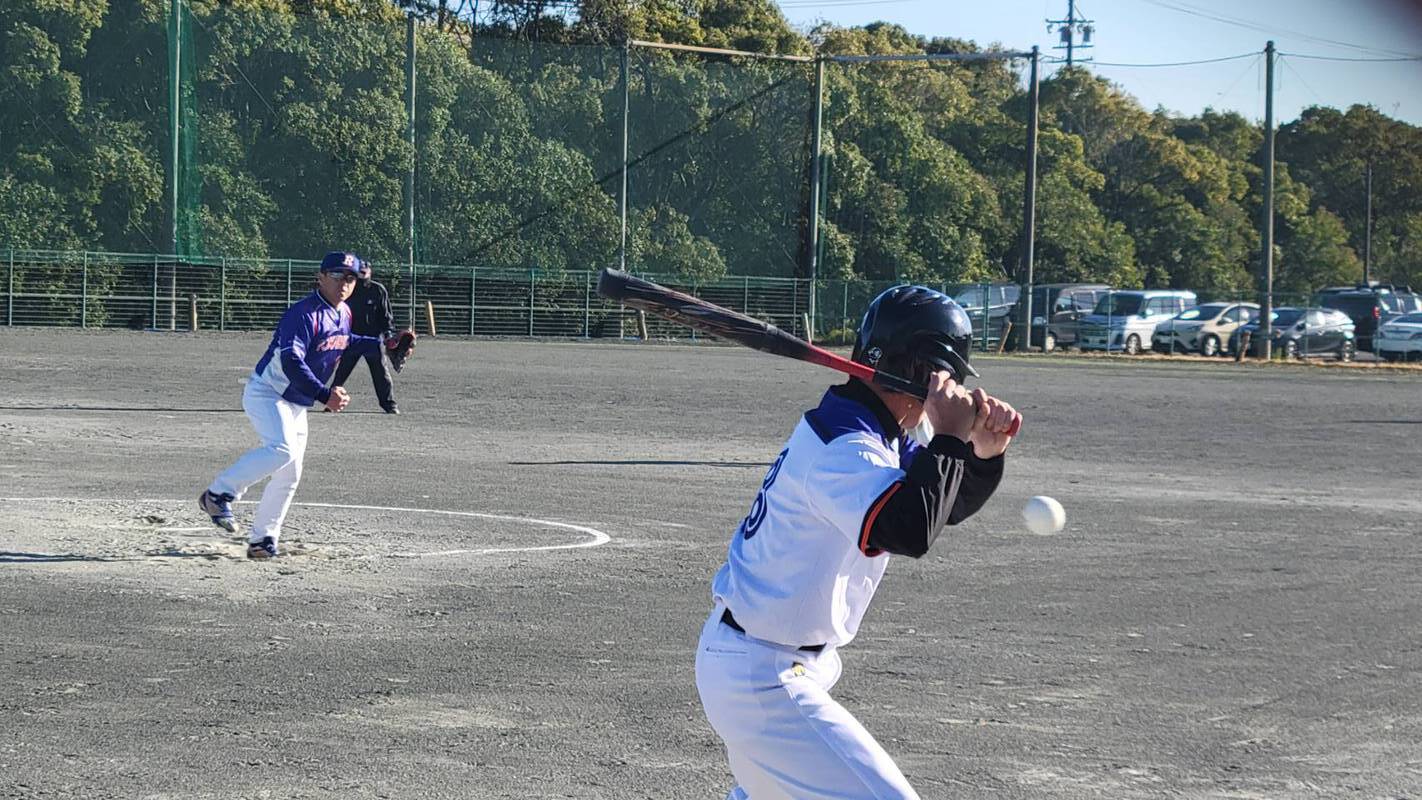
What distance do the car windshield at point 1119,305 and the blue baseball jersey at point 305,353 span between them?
41171 millimetres

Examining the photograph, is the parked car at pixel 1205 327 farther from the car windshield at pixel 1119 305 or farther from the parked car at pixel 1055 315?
the parked car at pixel 1055 315

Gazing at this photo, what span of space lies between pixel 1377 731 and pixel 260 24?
45.3 metres

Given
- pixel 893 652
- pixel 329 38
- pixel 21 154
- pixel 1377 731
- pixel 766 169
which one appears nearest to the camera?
pixel 1377 731

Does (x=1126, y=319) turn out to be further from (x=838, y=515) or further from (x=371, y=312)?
(x=838, y=515)

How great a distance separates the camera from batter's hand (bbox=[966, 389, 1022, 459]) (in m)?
3.86

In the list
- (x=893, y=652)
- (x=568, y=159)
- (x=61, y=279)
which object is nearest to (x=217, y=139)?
(x=61, y=279)

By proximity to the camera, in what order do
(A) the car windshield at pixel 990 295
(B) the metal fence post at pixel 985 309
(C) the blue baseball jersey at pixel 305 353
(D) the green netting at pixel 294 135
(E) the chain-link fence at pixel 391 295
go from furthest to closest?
1. (A) the car windshield at pixel 990 295
2. (B) the metal fence post at pixel 985 309
3. (D) the green netting at pixel 294 135
4. (E) the chain-link fence at pixel 391 295
5. (C) the blue baseball jersey at pixel 305 353

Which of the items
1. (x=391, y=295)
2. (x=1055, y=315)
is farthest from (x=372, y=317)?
(x=1055, y=315)

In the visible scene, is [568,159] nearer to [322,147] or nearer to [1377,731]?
[322,147]

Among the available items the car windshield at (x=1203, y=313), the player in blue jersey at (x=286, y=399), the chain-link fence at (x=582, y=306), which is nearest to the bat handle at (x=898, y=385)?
the player in blue jersey at (x=286, y=399)

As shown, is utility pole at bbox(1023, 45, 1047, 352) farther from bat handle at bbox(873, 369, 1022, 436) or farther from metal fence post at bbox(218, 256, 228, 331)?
bat handle at bbox(873, 369, 1022, 436)

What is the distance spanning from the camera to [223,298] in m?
47.2

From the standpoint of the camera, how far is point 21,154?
4491 cm

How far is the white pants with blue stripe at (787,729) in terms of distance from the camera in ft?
12.8
